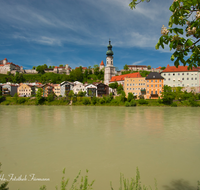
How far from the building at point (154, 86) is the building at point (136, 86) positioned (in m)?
1.33

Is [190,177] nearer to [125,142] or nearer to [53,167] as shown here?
[125,142]

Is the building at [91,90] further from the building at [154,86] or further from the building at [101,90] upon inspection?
the building at [154,86]

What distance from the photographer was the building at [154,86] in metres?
50.4

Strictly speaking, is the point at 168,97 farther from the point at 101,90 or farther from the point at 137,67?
the point at 137,67

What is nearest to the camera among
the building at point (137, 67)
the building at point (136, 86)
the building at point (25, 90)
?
the building at point (136, 86)

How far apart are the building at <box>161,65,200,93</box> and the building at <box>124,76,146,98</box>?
8.87 metres

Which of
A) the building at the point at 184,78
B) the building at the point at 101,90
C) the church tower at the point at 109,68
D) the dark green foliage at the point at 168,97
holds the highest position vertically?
the church tower at the point at 109,68

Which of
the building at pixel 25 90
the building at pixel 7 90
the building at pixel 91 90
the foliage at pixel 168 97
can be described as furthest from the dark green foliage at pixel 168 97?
the building at pixel 7 90

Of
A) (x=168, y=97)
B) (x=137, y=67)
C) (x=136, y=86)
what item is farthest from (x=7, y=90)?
(x=137, y=67)

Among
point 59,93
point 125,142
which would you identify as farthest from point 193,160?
point 59,93

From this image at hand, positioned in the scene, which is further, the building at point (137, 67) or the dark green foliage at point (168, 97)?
the building at point (137, 67)

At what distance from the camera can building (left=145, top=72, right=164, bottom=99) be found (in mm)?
50406

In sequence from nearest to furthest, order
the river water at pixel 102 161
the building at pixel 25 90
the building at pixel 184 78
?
the river water at pixel 102 161
the building at pixel 184 78
the building at pixel 25 90

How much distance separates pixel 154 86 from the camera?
5084cm
